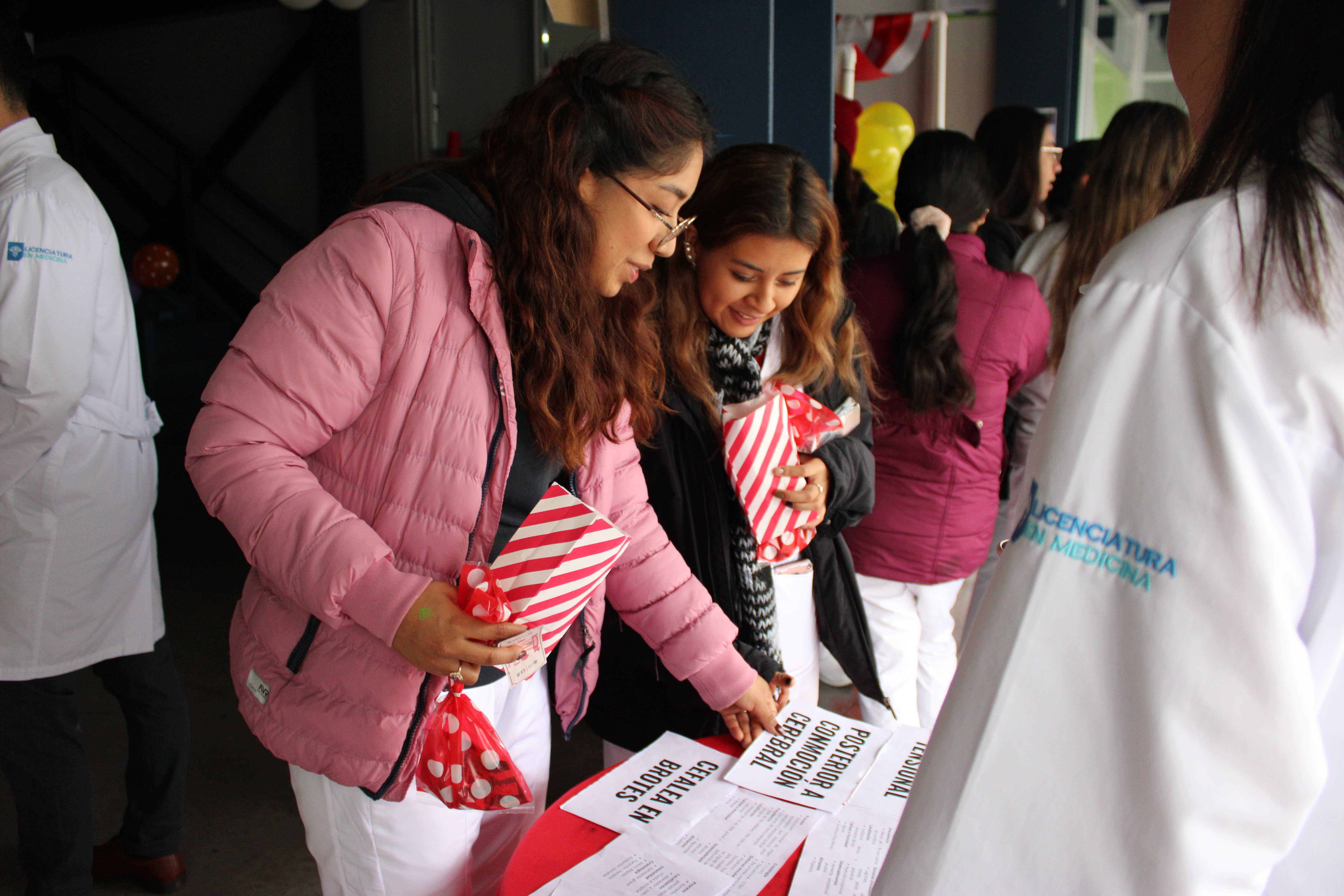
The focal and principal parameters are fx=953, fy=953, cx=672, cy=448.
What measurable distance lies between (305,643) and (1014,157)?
3.34 meters

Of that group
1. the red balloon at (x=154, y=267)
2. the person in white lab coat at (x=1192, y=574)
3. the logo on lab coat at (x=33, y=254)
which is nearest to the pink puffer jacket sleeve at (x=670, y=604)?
the person in white lab coat at (x=1192, y=574)

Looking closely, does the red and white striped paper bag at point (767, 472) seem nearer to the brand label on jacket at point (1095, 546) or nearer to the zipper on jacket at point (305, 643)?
the zipper on jacket at point (305, 643)

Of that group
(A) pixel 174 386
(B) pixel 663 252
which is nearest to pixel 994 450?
(B) pixel 663 252

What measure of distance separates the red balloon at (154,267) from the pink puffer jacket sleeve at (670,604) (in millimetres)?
6898

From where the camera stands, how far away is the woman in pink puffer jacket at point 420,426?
118 centimetres

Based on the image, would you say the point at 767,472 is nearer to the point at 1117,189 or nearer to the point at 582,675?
the point at 582,675

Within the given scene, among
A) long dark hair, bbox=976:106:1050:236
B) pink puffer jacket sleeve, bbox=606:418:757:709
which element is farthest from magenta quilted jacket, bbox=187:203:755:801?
long dark hair, bbox=976:106:1050:236

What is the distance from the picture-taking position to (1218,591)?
0.55m

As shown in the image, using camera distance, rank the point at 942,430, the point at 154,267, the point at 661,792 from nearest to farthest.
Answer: the point at 661,792
the point at 942,430
the point at 154,267

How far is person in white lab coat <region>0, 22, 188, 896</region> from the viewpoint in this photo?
1.89 m

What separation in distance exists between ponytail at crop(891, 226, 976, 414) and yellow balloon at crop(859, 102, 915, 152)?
11.1 feet

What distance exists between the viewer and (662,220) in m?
1.45

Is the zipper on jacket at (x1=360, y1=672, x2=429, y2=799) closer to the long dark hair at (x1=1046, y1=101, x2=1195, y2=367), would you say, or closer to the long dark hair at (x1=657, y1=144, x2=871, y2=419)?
the long dark hair at (x1=657, y1=144, x2=871, y2=419)

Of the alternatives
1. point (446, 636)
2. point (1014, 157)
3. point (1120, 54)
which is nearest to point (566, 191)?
point (446, 636)
